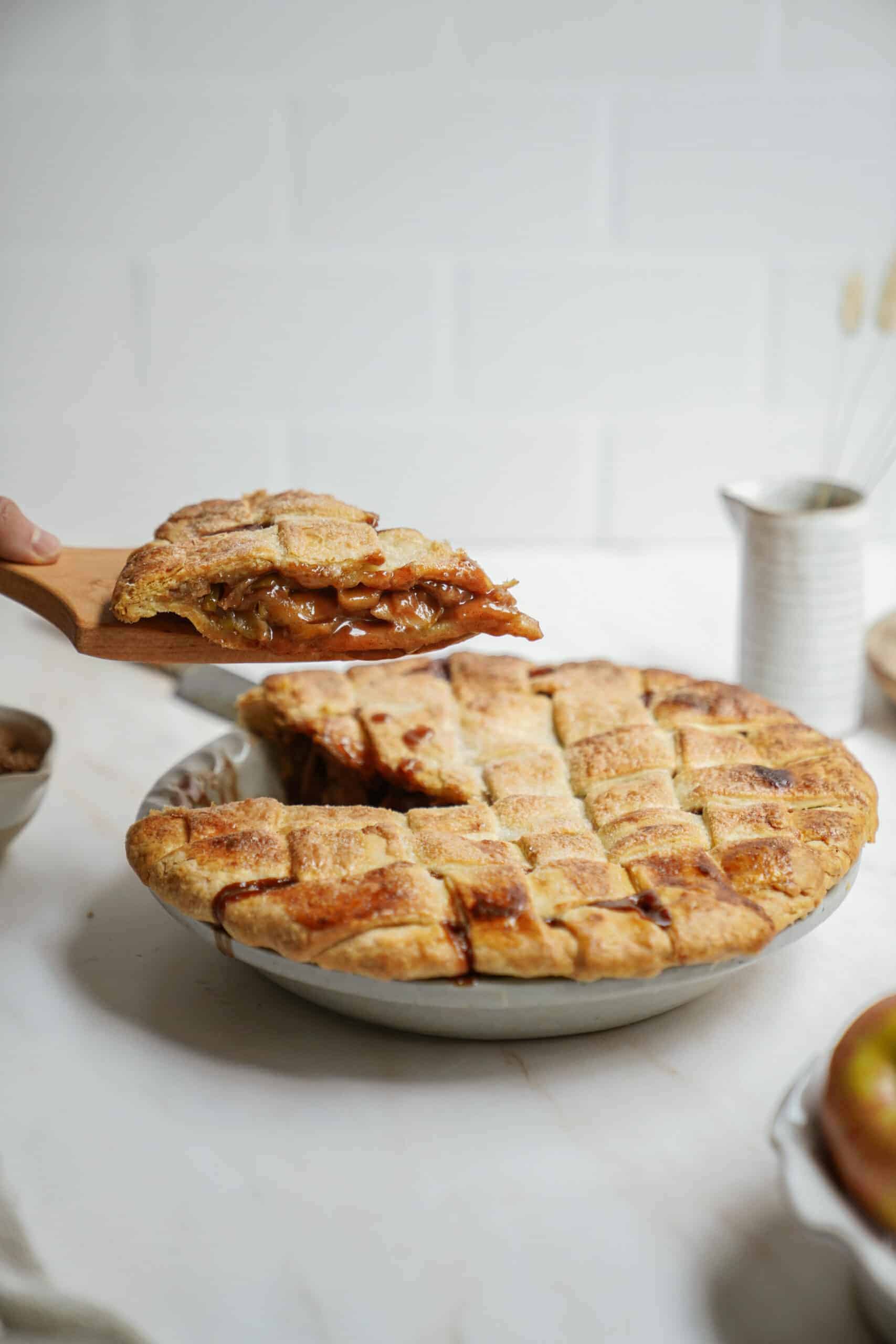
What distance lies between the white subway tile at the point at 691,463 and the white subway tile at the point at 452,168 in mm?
491

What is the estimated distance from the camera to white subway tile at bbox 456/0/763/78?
246 centimetres

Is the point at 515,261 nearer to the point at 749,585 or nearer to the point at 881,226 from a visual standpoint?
the point at 881,226

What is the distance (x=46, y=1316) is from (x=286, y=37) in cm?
235

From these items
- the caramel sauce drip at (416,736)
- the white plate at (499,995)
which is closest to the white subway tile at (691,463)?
the caramel sauce drip at (416,736)

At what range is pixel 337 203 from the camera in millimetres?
2602

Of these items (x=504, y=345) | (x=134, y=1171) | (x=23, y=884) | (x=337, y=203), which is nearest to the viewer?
(x=134, y=1171)

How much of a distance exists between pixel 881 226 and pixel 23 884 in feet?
7.64

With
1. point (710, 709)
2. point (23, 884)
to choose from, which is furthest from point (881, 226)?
point (23, 884)

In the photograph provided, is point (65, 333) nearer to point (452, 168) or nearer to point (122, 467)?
point (122, 467)

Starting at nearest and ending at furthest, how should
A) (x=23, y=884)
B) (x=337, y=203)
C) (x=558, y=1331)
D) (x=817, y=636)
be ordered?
1. (x=558, y=1331)
2. (x=23, y=884)
3. (x=817, y=636)
4. (x=337, y=203)

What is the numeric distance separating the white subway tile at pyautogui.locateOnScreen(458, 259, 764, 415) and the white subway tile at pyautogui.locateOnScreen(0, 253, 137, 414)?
756 millimetres

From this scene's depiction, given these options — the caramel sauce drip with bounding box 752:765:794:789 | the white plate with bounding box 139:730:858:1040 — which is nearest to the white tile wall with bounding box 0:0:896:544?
the caramel sauce drip with bounding box 752:765:794:789

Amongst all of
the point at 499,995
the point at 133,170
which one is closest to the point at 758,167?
the point at 133,170

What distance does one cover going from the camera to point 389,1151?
3.04 feet
